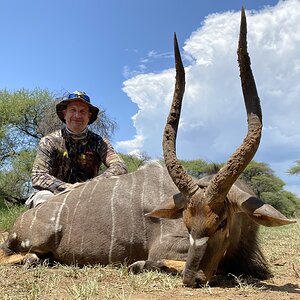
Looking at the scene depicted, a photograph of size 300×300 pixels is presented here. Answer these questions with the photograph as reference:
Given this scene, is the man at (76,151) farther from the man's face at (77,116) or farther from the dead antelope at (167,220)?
the dead antelope at (167,220)

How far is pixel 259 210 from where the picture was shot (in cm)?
285

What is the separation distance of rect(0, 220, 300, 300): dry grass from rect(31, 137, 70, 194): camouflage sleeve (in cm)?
87

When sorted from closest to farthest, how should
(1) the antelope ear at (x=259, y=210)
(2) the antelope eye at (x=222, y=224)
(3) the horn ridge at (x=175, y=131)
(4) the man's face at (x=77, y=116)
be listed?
(1) the antelope ear at (x=259, y=210) < (2) the antelope eye at (x=222, y=224) < (3) the horn ridge at (x=175, y=131) < (4) the man's face at (x=77, y=116)

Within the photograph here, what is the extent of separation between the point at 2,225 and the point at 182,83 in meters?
5.00

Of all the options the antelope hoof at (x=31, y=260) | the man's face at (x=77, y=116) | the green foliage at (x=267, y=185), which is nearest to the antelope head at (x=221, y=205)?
the antelope hoof at (x=31, y=260)

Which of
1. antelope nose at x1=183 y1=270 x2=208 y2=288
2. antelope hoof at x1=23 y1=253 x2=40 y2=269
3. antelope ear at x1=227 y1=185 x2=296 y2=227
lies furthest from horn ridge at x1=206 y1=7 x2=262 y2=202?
antelope hoof at x1=23 y1=253 x2=40 y2=269

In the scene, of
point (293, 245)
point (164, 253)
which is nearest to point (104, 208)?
point (164, 253)

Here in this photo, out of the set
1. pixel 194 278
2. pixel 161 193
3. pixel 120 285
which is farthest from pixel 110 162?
pixel 194 278

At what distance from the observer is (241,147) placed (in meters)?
2.92

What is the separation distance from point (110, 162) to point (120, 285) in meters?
1.98

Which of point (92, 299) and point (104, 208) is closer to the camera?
point (92, 299)

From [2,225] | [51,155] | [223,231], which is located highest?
[51,155]

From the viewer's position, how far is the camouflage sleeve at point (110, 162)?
15.0 ft

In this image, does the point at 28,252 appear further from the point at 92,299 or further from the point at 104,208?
the point at 92,299
